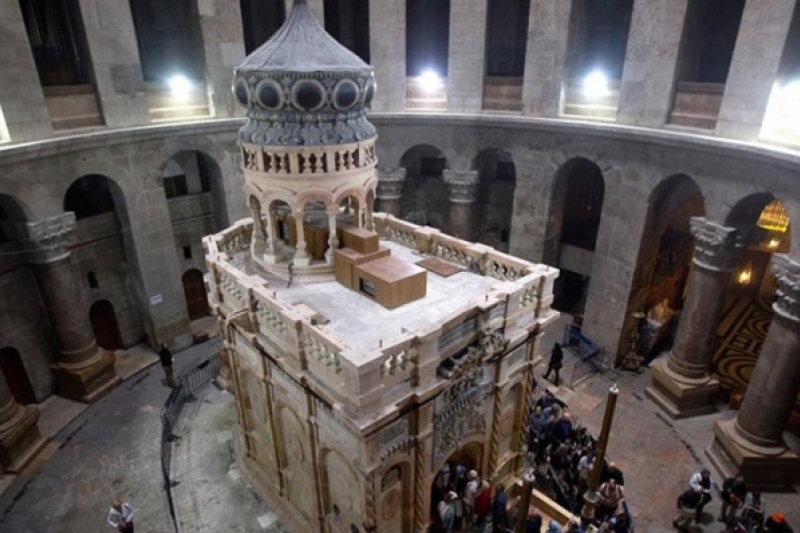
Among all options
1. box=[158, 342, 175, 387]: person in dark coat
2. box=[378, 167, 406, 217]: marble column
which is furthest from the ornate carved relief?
box=[378, 167, 406, 217]: marble column

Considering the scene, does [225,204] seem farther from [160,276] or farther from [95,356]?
[95,356]

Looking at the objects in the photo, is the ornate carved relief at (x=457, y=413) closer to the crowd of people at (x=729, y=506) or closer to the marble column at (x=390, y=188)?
the crowd of people at (x=729, y=506)

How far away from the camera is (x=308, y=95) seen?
12320mm

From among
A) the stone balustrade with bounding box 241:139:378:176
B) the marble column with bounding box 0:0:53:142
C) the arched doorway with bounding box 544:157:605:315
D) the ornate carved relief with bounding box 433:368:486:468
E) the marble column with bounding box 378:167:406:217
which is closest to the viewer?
the ornate carved relief with bounding box 433:368:486:468

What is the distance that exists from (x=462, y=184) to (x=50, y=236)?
1587 cm

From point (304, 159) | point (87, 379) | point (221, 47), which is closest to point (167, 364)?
point (87, 379)

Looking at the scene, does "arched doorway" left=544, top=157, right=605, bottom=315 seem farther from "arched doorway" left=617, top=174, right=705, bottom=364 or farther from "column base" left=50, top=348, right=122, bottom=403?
"column base" left=50, top=348, right=122, bottom=403

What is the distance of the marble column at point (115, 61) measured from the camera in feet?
58.0

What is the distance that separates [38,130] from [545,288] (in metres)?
16.6

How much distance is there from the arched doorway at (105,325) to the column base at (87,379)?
1771 mm

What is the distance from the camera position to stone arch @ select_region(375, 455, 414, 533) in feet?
36.2

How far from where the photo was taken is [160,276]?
21.3 meters

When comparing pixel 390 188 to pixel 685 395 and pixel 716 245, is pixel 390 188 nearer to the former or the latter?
pixel 716 245

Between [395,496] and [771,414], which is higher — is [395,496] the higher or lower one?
the higher one
